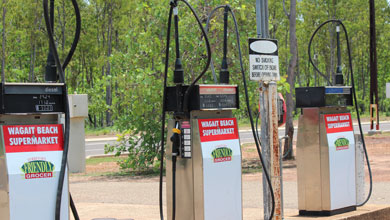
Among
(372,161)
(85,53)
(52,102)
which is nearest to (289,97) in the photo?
(372,161)

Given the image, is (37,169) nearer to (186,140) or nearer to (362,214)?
(186,140)

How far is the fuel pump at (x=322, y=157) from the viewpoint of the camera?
8.74 meters

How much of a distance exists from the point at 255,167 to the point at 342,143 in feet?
32.8

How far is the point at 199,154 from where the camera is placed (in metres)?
6.61

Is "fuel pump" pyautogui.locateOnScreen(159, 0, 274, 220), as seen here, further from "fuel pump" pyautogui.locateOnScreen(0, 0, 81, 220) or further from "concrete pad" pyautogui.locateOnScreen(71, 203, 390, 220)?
"concrete pad" pyautogui.locateOnScreen(71, 203, 390, 220)

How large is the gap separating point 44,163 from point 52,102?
489mm

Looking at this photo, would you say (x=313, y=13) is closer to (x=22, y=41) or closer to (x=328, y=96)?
(x=22, y=41)

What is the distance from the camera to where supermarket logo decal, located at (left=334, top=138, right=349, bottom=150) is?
892 cm

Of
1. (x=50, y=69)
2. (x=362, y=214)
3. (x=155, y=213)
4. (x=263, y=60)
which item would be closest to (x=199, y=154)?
(x=263, y=60)

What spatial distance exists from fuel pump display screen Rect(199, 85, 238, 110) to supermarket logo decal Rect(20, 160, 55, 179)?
6.13ft

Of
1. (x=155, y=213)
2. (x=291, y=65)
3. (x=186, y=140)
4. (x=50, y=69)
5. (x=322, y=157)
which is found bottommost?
(x=155, y=213)

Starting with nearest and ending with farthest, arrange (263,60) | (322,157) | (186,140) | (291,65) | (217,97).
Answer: (186,140) → (217,97) → (263,60) → (322,157) → (291,65)

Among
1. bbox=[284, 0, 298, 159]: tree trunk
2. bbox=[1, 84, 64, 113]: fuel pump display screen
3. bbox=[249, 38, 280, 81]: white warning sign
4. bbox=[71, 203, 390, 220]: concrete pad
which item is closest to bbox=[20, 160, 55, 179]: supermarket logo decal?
bbox=[1, 84, 64, 113]: fuel pump display screen

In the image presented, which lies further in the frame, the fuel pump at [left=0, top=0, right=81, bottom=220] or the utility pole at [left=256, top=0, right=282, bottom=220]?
the utility pole at [left=256, top=0, right=282, bottom=220]
